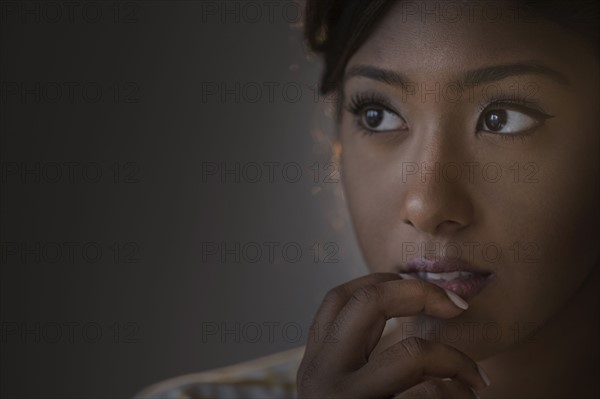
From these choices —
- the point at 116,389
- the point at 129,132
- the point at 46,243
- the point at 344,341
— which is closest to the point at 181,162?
the point at 129,132

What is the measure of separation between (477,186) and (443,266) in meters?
0.10

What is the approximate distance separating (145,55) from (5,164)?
26cm

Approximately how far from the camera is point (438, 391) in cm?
75

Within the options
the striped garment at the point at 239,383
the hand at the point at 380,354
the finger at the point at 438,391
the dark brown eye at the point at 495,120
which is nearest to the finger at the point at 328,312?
the hand at the point at 380,354

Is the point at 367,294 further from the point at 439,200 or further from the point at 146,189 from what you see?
the point at 146,189

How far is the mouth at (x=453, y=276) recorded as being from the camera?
90 cm

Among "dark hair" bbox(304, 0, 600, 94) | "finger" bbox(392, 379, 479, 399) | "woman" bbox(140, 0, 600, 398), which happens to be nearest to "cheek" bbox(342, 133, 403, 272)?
"woman" bbox(140, 0, 600, 398)

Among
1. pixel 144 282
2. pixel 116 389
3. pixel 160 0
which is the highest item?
pixel 160 0

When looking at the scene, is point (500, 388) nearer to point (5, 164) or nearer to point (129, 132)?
point (129, 132)

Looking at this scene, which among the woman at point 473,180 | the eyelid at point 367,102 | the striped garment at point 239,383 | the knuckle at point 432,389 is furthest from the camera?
the striped garment at point 239,383

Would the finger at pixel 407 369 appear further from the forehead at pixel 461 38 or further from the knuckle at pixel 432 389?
the forehead at pixel 461 38

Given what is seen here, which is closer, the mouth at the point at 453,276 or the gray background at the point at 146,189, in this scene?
the mouth at the point at 453,276

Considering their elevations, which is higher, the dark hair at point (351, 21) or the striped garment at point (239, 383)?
the dark hair at point (351, 21)

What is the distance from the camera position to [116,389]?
117 centimetres
